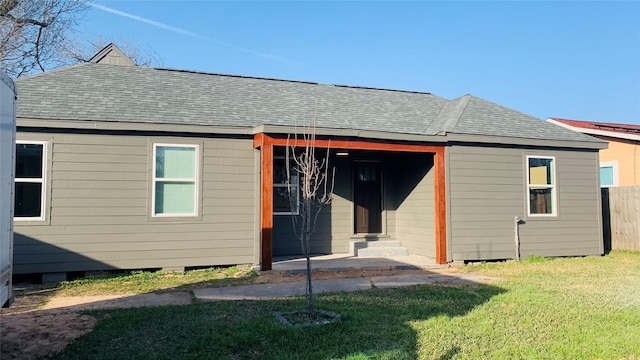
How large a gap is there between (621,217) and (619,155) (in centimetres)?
475

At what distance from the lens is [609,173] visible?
15.8 meters

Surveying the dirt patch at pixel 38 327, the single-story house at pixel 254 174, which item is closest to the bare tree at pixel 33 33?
the single-story house at pixel 254 174

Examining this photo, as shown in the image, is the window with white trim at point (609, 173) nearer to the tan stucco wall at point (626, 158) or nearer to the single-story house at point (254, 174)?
the tan stucco wall at point (626, 158)

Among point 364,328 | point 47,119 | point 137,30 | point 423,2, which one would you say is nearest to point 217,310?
point 364,328

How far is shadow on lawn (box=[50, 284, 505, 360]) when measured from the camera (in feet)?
12.8

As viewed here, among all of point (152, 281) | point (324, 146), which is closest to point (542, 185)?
point (324, 146)

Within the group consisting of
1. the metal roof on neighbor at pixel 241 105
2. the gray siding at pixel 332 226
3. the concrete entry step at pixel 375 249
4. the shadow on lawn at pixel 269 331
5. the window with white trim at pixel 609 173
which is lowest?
the shadow on lawn at pixel 269 331

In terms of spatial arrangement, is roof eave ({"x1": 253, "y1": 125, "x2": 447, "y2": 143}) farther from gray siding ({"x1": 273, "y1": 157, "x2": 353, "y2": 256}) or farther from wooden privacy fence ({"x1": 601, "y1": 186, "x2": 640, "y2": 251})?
wooden privacy fence ({"x1": 601, "y1": 186, "x2": 640, "y2": 251})

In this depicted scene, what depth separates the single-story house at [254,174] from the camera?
7762mm

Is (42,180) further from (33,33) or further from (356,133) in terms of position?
(33,33)

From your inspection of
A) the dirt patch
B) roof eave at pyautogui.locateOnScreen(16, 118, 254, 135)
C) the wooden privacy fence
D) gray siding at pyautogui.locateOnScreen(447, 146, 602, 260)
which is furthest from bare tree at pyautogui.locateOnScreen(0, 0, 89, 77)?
the wooden privacy fence

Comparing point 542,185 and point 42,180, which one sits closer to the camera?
point 42,180

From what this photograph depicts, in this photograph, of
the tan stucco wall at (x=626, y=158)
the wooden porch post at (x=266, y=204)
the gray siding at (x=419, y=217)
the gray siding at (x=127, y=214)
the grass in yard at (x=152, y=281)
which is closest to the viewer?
the grass in yard at (x=152, y=281)

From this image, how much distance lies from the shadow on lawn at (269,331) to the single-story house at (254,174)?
2.75m
